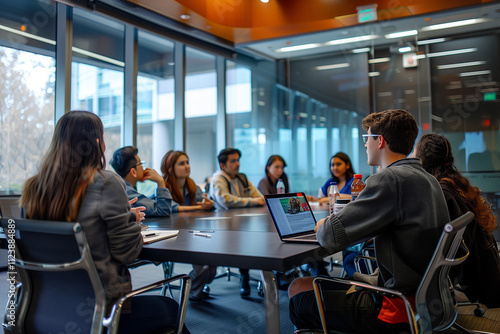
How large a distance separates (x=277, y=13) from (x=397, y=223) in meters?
5.25

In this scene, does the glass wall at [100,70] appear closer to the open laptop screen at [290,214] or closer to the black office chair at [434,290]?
the open laptop screen at [290,214]

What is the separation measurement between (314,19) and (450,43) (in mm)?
2105

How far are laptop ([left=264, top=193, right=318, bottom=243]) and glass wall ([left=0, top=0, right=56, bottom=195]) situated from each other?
363 centimetres

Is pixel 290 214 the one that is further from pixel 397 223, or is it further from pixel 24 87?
pixel 24 87

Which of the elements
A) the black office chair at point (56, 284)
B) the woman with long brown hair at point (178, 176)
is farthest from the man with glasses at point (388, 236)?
the woman with long brown hair at point (178, 176)

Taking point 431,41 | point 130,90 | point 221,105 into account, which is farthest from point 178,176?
point 431,41

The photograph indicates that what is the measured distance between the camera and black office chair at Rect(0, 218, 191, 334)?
4.50 feet

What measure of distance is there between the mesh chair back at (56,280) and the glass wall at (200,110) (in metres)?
5.64

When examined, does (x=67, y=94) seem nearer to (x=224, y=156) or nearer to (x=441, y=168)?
(x=224, y=156)

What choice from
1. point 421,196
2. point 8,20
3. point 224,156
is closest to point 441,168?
point 421,196

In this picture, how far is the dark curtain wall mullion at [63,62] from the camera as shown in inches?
192

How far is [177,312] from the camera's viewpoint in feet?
5.51

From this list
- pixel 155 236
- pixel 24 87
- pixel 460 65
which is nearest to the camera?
pixel 155 236

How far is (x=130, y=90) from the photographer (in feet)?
19.2
